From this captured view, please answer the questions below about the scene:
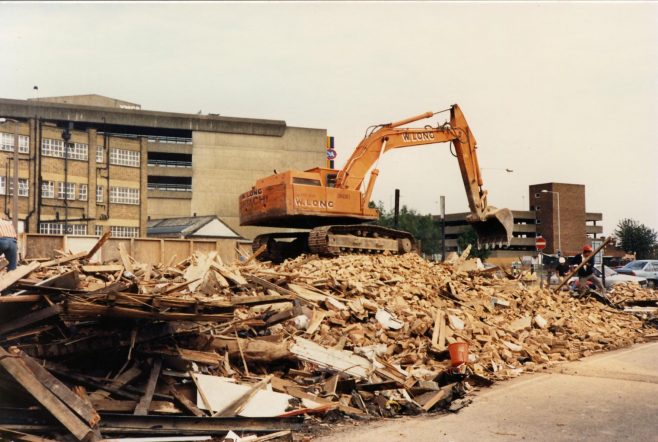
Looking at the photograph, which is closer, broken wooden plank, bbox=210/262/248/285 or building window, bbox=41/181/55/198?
broken wooden plank, bbox=210/262/248/285

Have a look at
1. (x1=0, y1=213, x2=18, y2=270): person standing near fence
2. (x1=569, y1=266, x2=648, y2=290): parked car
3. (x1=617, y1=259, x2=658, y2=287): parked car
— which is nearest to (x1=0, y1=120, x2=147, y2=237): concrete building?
(x1=569, y1=266, x2=648, y2=290): parked car

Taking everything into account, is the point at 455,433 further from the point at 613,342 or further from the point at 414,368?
the point at 613,342

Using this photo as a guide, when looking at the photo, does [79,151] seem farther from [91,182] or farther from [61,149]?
[91,182]

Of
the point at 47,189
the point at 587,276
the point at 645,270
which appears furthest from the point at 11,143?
the point at 587,276

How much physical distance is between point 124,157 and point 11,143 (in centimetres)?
993

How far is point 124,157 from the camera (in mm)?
59781

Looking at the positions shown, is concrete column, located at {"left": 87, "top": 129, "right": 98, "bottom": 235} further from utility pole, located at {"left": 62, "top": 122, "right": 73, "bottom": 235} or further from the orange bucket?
the orange bucket

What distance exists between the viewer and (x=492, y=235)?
18.3 meters

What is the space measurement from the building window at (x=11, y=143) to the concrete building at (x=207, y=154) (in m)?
10.7

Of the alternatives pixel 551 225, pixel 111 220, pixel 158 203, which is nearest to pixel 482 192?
pixel 111 220

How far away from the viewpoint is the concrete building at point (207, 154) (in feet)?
221

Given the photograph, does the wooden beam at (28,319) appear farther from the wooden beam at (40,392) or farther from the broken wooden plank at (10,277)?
the wooden beam at (40,392)

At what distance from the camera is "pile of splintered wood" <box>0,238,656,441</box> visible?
6.25 meters

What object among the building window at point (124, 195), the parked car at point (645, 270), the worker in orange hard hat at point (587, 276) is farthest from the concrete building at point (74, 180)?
the worker in orange hard hat at point (587, 276)
